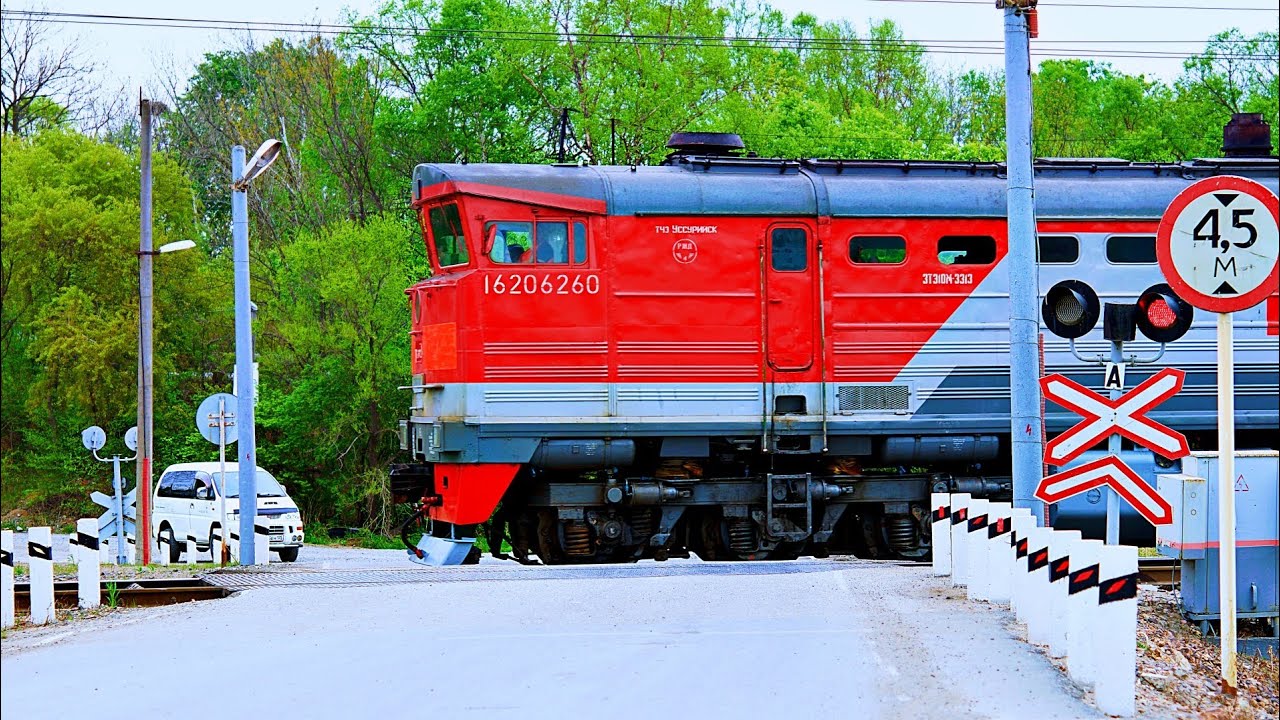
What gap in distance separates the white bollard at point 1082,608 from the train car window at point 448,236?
8.66 metres

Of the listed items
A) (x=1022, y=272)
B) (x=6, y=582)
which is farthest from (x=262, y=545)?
(x=1022, y=272)

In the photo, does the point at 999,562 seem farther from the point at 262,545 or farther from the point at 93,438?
the point at 93,438

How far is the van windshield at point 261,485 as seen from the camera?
27.9 metres

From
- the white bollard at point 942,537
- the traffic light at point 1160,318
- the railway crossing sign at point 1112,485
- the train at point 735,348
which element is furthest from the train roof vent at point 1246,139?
the railway crossing sign at point 1112,485

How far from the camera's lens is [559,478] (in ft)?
55.4

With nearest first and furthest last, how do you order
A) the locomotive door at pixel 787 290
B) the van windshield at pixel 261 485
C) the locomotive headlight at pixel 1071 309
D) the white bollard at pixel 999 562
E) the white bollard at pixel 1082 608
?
the white bollard at pixel 1082 608, the locomotive headlight at pixel 1071 309, the white bollard at pixel 999 562, the locomotive door at pixel 787 290, the van windshield at pixel 261 485

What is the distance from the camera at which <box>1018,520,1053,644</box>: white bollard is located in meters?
10.6

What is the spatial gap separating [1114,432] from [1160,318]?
1.12m

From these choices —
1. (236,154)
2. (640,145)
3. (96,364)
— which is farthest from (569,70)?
(236,154)

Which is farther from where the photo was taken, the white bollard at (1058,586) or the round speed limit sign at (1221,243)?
the white bollard at (1058,586)

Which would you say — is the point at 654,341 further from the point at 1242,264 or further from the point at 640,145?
the point at 640,145

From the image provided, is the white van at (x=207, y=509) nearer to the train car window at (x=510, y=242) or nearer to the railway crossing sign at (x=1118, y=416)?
the train car window at (x=510, y=242)

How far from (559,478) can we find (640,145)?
76.3ft

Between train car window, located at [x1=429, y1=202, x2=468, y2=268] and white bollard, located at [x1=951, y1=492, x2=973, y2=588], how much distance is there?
19.0 ft
